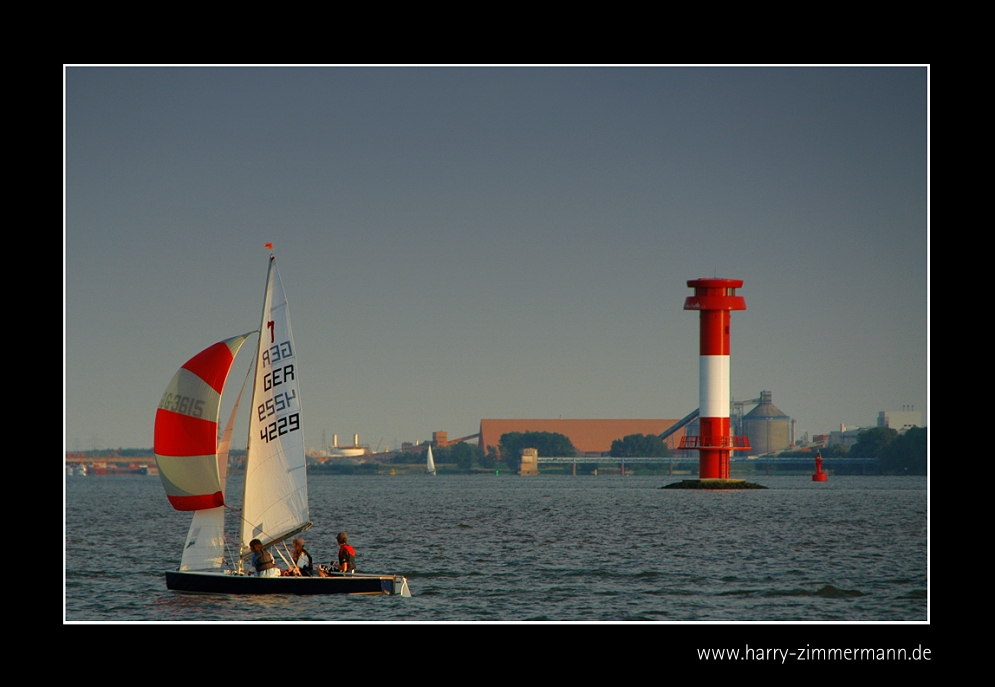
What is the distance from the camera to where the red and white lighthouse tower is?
68.9 m

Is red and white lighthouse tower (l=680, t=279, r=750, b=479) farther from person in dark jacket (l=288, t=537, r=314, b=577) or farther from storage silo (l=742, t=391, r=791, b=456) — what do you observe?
storage silo (l=742, t=391, r=791, b=456)

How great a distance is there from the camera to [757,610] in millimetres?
23859

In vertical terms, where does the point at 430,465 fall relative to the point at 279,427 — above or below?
below

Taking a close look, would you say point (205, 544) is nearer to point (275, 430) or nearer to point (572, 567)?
point (275, 430)

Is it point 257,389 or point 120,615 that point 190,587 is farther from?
point 257,389

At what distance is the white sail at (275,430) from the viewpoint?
23094mm

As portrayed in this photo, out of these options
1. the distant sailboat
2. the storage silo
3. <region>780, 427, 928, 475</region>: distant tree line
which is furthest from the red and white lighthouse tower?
the distant sailboat

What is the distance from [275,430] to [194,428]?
1480 mm

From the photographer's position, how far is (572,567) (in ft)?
101

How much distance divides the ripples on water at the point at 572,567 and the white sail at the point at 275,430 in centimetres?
165

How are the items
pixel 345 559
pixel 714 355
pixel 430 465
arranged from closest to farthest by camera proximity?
pixel 345 559 → pixel 714 355 → pixel 430 465

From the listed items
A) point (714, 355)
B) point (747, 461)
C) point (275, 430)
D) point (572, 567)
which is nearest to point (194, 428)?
point (275, 430)

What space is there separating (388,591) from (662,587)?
7194 millimetres

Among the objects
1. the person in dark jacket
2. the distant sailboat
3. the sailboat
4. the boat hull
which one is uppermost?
the sailboat
